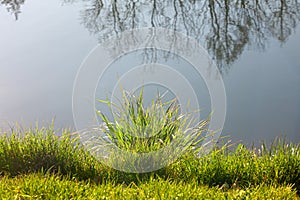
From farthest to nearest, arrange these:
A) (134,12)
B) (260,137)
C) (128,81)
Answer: (134,12) < (260,137) < (128,81)

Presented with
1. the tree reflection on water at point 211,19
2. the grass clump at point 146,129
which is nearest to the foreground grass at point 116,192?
the grass clump at point 146,129

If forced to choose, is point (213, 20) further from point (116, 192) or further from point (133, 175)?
point (116, 192)

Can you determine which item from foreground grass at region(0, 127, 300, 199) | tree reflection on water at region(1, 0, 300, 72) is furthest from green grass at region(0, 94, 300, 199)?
tree reflection on water at region(1, 0, 300, 72)

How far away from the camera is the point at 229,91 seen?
5621 mm

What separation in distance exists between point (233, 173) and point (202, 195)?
0.63 meters

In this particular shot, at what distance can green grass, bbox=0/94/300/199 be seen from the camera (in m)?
2.72

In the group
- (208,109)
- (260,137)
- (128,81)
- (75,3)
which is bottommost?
(260,137)

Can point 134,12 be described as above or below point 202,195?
above

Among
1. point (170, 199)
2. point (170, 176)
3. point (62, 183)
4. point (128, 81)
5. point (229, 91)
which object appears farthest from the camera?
point (229, 91)

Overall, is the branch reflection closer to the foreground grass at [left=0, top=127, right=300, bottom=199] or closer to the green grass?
the green grass

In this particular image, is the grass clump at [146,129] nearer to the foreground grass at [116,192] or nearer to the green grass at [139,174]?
the green grass at [139,174]

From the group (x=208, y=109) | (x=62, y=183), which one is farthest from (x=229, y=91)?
(x=62, y=183)

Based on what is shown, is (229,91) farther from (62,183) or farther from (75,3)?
(75,3)

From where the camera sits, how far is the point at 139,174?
323cm
